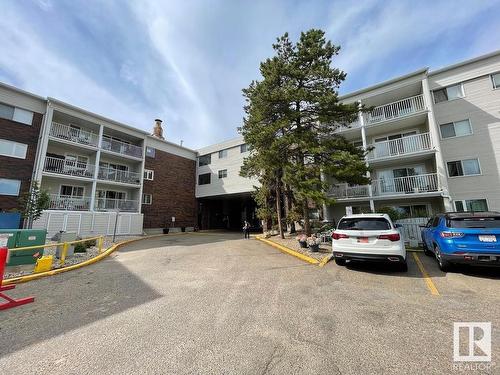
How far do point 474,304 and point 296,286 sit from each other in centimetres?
358

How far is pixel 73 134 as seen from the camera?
69.7ft

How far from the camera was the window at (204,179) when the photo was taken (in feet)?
103

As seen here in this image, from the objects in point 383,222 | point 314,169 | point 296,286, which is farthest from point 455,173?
point 296,286

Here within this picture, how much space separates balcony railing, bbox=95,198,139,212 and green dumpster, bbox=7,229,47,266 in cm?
1290

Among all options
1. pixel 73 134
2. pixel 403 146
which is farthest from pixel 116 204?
pixel 403 146

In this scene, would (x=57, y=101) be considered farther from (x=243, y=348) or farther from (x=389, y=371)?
(x=389, y=371)

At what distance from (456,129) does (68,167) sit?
30.2 meters

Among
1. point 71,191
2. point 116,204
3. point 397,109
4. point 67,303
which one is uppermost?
point 397,109

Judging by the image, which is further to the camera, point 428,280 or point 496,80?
point 496,80

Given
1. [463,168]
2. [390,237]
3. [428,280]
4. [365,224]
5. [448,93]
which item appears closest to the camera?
[428,280]

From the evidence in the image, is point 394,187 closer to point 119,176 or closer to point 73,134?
point 119,176

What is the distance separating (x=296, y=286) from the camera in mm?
6047

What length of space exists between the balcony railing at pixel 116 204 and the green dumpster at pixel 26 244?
12.9 meters

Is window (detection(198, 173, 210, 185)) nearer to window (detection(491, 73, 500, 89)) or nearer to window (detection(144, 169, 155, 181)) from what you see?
window (detection(144, 169, 155, 181))
